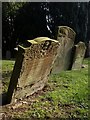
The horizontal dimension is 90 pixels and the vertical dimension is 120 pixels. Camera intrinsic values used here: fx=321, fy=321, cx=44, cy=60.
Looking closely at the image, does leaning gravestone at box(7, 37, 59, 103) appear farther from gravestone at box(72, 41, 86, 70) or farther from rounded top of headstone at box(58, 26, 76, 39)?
gravestone at box(72, 41, 86, 70)

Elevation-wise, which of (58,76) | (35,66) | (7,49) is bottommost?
(7,49)

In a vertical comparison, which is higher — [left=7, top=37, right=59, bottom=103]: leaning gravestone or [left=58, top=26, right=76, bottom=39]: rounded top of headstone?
[left=58, top=26, right=76, bottom=39]: rounded top of headstone

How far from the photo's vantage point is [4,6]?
24.5 m

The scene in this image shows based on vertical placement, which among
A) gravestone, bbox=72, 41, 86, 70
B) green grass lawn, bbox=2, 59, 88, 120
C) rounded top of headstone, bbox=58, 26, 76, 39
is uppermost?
rounded top of headstone, bbox=58, 26, 76, 39

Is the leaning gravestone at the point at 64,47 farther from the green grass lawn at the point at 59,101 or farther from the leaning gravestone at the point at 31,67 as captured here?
the leaning gravestone at the point at 31,67

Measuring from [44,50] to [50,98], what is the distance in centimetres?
114

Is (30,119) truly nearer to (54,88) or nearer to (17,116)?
(17,116)

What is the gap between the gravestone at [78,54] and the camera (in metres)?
11.5

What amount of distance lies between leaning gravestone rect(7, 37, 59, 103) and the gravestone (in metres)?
3.41

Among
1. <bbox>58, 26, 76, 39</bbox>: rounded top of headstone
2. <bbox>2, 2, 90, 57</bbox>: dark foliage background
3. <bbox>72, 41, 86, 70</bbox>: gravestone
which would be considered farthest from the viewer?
<bbox>2, 2, 90, 57</bbox>: dark foliage background

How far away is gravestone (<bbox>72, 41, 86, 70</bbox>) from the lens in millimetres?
11461

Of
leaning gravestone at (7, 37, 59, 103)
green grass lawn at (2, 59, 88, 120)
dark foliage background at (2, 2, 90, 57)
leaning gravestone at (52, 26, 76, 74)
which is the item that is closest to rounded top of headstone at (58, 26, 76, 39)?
Result: leaning gravestone at (52, 26, 76, 74)

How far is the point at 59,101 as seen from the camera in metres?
7.43

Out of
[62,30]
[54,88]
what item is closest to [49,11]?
[62,30]
